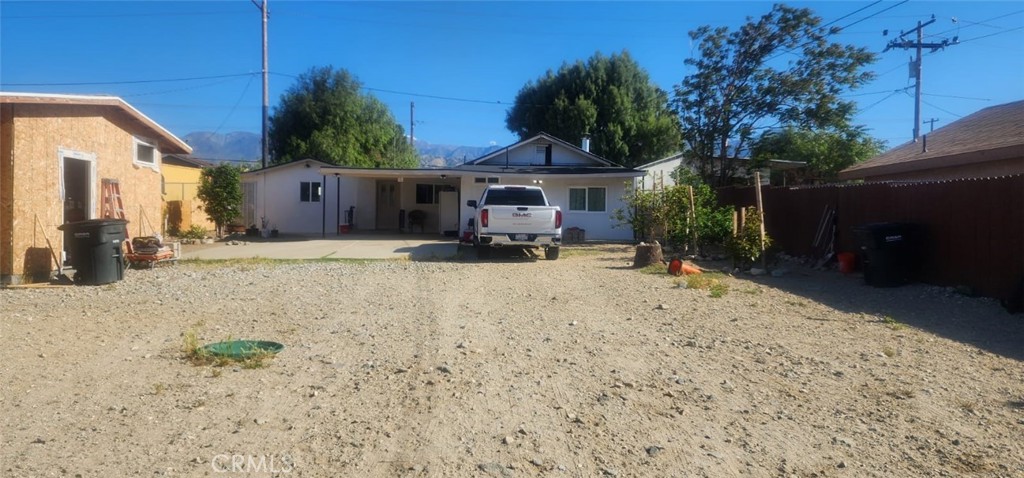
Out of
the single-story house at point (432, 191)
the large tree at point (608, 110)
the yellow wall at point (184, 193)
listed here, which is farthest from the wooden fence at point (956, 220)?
the large tree at point (608, 110)

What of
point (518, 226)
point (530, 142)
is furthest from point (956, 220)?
point (530, 142)

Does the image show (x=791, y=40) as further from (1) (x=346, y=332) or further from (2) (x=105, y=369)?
(2) (x=105, y=369)

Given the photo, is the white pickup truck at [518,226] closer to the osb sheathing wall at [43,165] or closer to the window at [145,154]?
the window at [145,154]

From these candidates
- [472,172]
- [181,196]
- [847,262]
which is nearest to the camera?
[847,262]

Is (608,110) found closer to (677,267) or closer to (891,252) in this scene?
(677,267)

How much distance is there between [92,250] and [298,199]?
16006 millimetres

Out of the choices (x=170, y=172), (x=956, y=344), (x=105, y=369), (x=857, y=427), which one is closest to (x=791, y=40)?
(x=956, y=344)

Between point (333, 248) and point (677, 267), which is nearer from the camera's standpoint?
point (677, 267)

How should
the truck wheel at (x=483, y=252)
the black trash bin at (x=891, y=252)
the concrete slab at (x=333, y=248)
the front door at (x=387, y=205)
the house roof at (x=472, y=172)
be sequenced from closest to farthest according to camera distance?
the black trash bin at (x=891, y=252)
the truck wheel at (x=483, y=252)
the concrete slab at (x=333, y=248)
the house roof at (x=472, y=172)
the front door at (x=387, y=205)

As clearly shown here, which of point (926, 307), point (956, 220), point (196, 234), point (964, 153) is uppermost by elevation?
point (964, 153)

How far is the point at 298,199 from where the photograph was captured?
27359 mm

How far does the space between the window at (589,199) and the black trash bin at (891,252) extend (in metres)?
13.2

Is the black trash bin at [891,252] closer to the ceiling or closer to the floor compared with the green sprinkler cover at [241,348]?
closer to the ceiling

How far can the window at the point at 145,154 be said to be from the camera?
608 inches
